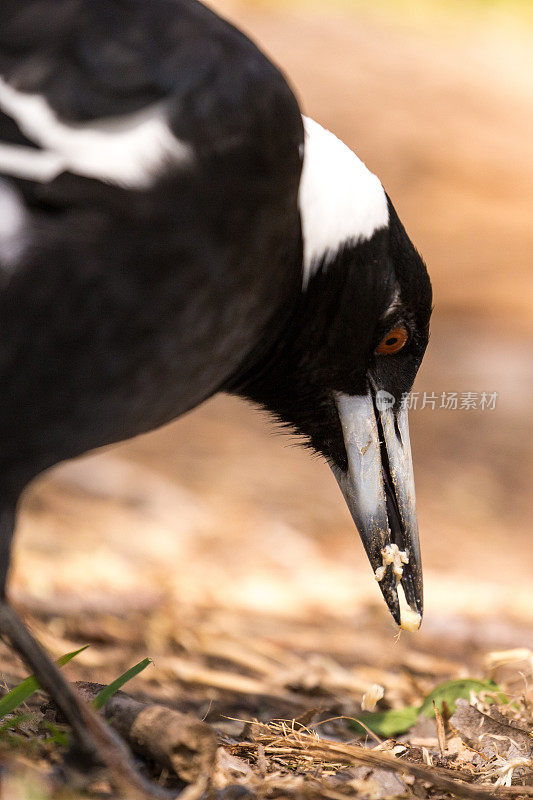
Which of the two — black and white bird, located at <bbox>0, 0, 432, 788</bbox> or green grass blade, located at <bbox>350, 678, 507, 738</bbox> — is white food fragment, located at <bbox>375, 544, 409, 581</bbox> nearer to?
green grass blade, located at <bbox>350, 678, 507, 738</bbox>

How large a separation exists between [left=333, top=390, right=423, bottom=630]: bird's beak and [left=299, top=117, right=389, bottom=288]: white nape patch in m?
0.30

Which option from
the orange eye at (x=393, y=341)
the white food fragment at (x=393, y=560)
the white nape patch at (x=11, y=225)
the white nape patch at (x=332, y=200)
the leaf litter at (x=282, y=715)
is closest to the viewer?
the white nape patch at (x=11, y=225)

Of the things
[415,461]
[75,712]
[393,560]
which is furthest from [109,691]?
[415,461]

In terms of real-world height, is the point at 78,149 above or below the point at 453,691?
above

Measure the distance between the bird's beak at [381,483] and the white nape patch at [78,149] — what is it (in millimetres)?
633

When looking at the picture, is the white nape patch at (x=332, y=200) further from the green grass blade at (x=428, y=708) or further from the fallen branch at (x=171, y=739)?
the green grass blade at (x=428, y=708)

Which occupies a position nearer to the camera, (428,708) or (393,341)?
(393,341)

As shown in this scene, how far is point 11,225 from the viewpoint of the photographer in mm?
1245

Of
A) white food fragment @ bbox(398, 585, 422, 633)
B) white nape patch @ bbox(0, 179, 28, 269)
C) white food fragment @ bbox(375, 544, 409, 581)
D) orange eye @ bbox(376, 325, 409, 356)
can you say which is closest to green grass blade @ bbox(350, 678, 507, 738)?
white food fragment @ bbox(398, 585, 422, 633)

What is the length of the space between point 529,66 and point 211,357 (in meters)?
5.93

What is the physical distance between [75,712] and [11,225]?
638 millimetres

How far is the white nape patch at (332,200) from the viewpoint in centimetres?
154

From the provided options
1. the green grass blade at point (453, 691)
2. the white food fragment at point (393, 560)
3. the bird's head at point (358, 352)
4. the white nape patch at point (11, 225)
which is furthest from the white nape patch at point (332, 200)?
the green grass blade at point (453, 691)

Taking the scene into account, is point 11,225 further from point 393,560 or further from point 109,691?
point 393,560
